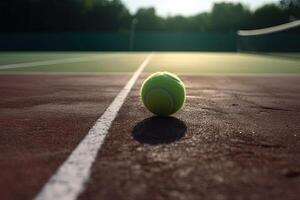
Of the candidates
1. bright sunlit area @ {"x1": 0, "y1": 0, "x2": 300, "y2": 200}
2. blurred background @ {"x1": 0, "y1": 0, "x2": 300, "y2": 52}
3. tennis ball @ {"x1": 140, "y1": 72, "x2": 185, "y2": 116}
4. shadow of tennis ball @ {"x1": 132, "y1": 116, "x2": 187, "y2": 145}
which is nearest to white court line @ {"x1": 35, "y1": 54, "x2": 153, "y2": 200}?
bright sunlit area @ {"x1": 0, "y1": 0, "x2": 300, "y2": 200}

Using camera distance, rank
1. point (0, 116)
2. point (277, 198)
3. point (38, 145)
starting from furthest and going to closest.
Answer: point (0, 116) → point (38, 145) → point (277, 198)

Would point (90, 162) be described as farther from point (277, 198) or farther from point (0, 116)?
point (0, 116)

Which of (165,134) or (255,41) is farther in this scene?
(255,41)

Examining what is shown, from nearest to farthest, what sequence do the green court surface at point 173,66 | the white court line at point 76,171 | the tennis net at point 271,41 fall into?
1. the white court line at point 76,171
2. the green court surface at point 173,66
3. the tennis net at point 271,41

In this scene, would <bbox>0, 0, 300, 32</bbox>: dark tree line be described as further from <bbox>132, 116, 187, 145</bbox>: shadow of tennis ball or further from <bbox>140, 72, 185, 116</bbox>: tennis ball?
<bbox>132, 116, 187, 145</bbox>: shadow of tennis ball

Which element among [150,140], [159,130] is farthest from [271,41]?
[150,140]

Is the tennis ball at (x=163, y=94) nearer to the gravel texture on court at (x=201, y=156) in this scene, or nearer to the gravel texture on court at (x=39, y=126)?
the gravel texture on court at (x=201, y=156)

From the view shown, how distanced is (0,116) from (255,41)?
32969 millimetres

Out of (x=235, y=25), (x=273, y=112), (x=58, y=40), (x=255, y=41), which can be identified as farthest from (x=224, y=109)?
(x=235, y=25)

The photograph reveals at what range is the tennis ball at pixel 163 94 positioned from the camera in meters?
4.43

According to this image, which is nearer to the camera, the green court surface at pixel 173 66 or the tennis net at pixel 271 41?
the green court surface at pixel 173 66

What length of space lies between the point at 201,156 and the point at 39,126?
1843 millimetres

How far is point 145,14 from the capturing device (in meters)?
62.5

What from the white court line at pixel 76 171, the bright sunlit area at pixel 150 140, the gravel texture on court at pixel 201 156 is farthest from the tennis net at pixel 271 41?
the white court line at pixel 76 171
